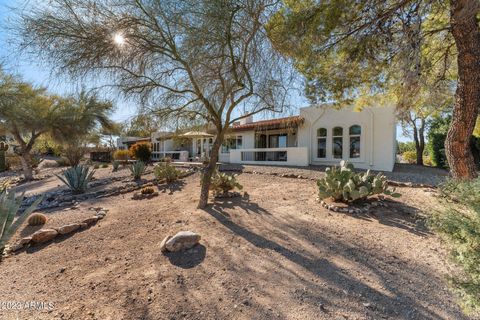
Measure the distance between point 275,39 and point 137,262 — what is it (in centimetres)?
540

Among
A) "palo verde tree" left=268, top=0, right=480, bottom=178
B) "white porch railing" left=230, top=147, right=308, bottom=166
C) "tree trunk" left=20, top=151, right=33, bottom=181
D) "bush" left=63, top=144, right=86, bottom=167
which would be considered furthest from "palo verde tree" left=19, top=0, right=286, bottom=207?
"bush" left=63, top=144, right=86, bottom=167

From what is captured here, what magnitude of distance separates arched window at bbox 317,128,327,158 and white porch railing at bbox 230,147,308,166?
1.55 meters

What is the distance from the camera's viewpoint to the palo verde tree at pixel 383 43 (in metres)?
5.33

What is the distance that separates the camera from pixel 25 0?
4332mm

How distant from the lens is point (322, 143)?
15.4 meters

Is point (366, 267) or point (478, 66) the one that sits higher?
point (478, 66)

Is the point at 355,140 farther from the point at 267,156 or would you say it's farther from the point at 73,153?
the point at 73,153

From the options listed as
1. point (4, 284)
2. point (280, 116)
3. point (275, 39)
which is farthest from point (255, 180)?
point (4, 284)

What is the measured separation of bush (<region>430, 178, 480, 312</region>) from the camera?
1.95m

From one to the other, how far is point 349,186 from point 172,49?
5.19m

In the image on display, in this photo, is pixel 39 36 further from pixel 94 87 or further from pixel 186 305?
pixel 186 305

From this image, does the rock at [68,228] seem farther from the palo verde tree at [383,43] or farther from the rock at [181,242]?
the palo verde tree at [383,43]

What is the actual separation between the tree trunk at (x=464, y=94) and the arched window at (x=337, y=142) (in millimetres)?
8921

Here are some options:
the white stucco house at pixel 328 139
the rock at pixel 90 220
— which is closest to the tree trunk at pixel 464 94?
the white stucco house at pixel 328 139
